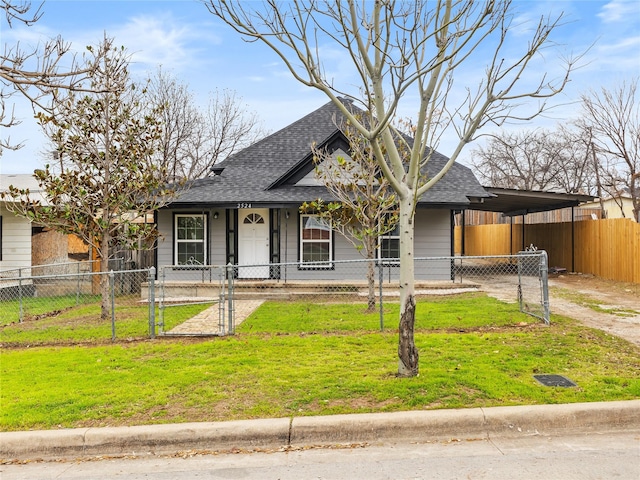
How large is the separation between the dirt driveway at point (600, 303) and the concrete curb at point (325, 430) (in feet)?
12.0

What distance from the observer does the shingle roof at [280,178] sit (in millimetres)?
15648

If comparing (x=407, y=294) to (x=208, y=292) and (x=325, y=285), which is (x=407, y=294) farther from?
(x=208, y=292)

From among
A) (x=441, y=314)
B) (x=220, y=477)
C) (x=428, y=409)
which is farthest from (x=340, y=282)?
(x=220, y=477)

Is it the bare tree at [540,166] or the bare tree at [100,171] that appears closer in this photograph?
the bare tree at [100,171]

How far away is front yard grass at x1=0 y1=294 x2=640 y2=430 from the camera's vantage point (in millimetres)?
5246

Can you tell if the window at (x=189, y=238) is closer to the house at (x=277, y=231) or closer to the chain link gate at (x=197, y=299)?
the house at (x=277, y=231)

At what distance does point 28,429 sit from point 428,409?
3751mm

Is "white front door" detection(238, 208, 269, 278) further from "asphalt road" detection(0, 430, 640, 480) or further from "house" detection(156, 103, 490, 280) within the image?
"asphalt road" detection(0, 430, 640, 480)

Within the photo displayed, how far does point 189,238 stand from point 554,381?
13.0 m

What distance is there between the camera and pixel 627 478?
3.86 metres

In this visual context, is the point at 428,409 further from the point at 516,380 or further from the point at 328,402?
the point at 516,380

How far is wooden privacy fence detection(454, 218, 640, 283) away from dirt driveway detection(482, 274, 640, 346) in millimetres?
556

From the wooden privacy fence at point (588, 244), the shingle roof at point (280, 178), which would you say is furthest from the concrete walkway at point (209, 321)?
the wooden privacy fence at point (588, 244)

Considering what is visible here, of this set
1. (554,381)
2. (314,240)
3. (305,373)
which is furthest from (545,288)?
(314,240)
